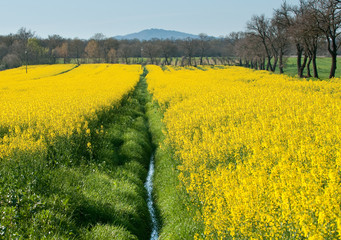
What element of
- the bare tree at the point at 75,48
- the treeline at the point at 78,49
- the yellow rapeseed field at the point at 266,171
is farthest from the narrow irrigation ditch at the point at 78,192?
the bare tree at the point at 75,48

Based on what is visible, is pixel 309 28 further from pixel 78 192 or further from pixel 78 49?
pixel 78 49

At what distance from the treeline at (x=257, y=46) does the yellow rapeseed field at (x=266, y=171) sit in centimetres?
2005

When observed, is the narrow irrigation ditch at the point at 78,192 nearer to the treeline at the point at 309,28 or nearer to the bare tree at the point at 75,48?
the treeline at the point at 309,28

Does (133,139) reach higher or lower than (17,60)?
lower

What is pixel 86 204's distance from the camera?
6801mm

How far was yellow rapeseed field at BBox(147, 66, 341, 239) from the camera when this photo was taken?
3.85 metres

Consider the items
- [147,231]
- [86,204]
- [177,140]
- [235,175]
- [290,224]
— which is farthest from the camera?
[177,140]

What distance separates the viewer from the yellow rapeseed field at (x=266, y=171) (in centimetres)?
385

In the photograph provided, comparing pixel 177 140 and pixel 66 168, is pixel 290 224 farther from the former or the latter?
pixel 66 168

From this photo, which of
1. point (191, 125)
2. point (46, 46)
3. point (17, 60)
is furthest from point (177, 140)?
point (46, 46)

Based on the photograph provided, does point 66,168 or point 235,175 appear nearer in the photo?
point 235,175

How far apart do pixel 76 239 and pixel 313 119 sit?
7365mm

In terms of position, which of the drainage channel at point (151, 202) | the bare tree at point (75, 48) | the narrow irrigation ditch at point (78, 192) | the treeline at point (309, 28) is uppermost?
the bare tree at point (75, 48)

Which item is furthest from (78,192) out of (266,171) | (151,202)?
(266,171)
